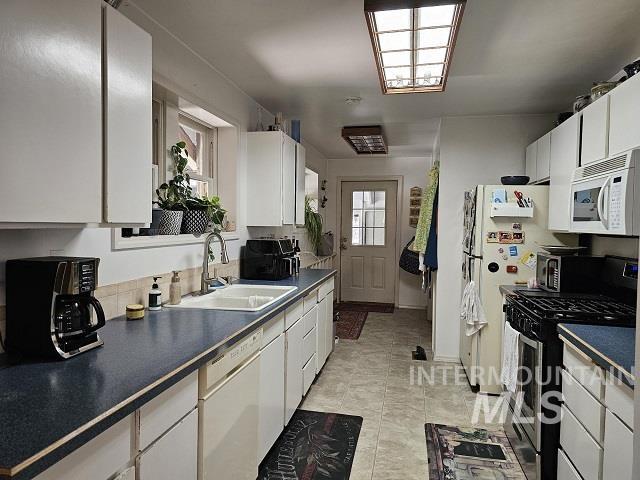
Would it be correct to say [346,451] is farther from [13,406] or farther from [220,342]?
[13,406]

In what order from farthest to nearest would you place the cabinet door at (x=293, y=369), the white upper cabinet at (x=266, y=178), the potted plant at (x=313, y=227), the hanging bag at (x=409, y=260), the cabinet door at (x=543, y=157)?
the hanging bag at (x=409, y=260) → the potted plant at (x=313, y=227) → the white upper cabinet at (x=266, y=178) → the cabinet door at (x=543, y=157) → the cabinet door at (x=293, y=369)

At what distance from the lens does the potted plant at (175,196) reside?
93.1 inches

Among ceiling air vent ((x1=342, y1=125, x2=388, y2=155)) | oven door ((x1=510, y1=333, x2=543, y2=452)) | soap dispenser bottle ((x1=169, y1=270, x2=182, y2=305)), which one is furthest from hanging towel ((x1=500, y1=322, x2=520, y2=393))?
ceiling air vent ((x1=342, y1=125, x2=388, y2=155))

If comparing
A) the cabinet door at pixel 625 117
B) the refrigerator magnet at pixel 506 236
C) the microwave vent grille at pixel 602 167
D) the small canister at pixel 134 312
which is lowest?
the small canister at pixel 134 312

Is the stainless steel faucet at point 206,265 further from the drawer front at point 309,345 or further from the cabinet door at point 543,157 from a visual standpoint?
the cabinet door at point 543,157

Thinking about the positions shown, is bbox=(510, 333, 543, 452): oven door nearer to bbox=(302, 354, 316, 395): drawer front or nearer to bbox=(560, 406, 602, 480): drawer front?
bbox=(560, 406, 602, 480): drawer front

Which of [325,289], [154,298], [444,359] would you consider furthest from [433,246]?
[154,298]

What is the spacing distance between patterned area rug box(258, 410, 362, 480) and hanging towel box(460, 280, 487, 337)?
1214mm

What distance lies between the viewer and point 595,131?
7.89ft

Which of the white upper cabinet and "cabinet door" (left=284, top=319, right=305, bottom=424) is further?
the white upper cabinet

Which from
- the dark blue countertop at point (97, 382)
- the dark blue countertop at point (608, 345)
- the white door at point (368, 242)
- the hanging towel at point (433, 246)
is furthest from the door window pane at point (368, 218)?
the dark blue countertop at point (97, 382)

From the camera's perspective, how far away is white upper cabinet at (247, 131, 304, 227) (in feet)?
11.0

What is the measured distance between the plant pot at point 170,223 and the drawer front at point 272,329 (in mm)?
777

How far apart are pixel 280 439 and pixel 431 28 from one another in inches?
95.4
